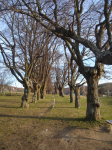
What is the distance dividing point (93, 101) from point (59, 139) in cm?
246

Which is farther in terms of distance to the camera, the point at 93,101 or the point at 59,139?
the point at 93,101

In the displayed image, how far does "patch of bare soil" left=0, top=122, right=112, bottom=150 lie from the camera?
329 cm

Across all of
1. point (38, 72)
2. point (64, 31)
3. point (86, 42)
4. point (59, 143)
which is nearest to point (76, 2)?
point (64, 31)

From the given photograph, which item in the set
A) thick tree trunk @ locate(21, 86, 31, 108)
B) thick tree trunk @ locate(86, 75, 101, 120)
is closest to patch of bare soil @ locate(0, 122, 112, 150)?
thick tree trunk @ locate(86, 75, 101, 120)

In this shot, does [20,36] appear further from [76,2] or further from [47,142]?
[47,142]

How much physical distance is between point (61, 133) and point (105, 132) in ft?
5.41

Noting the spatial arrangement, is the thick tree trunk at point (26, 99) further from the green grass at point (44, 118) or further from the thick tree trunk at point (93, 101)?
the thick tree trunk at point (93, 101)

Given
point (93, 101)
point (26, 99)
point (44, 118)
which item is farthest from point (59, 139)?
point (26, 99)

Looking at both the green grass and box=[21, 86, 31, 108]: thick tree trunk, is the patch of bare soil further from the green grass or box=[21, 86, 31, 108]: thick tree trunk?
box=[21, 86, 31, 108]: thick tree trunk

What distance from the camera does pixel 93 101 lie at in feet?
17.9

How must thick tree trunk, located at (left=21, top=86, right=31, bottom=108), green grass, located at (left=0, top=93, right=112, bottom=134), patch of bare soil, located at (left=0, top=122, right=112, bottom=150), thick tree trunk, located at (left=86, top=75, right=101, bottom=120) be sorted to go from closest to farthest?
patch of bare soil, located at (left=0, top=122, right=112, bottom=150) < green grass, located at (left=0, top=93, right=112, bottom=134) < thick tree trunk, located at (left=86, top=75, right=101, bottom=120) < thick tree trunk, located at (left=21, top=86, right=31, bottom=108)

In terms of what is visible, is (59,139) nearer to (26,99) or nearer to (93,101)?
(93,101)

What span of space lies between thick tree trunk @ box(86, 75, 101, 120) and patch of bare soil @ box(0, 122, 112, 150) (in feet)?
2.77

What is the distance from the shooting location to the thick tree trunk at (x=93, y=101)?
17.8ft
